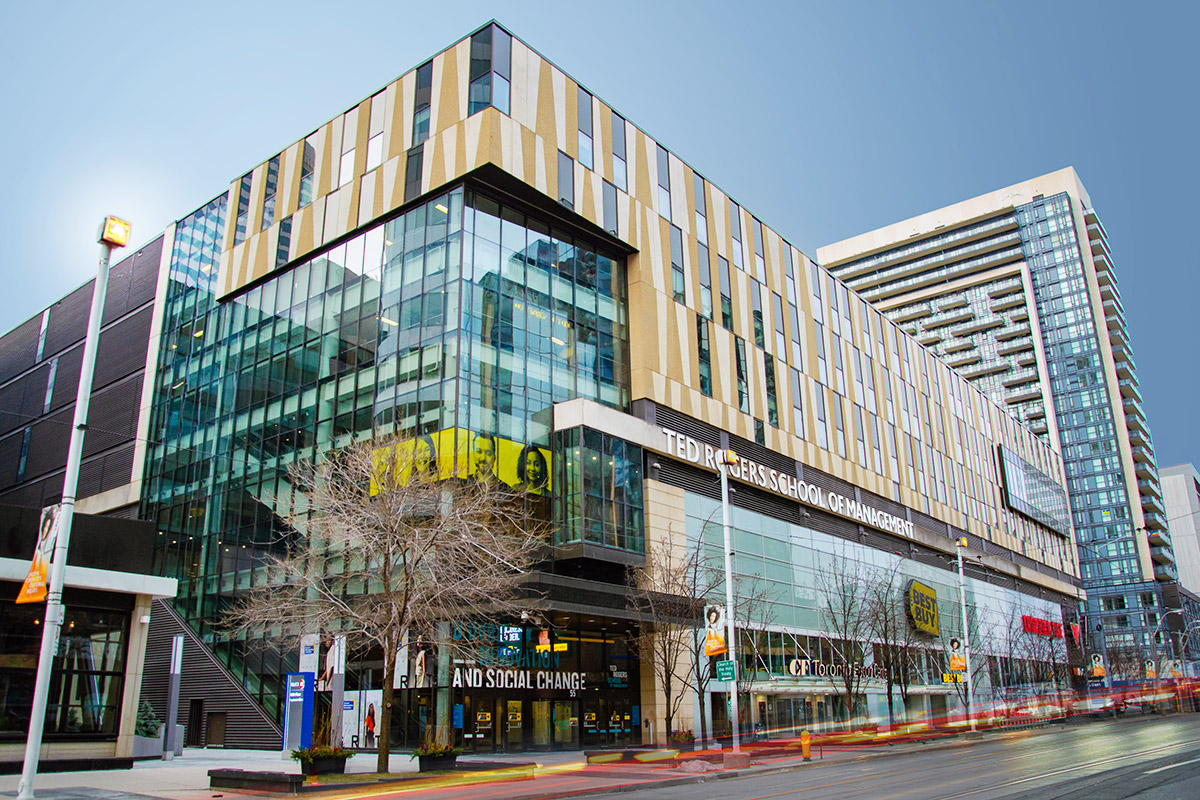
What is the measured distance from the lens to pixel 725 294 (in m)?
53.4

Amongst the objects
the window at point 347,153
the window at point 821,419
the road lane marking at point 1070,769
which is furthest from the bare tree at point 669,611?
the window at point 347,153

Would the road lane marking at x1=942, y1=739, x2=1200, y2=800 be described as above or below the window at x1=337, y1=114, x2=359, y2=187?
below

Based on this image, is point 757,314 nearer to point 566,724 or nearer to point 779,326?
point 779,326

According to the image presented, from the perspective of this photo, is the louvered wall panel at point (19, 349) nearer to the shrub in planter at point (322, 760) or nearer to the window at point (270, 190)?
the window at point (270, 190)

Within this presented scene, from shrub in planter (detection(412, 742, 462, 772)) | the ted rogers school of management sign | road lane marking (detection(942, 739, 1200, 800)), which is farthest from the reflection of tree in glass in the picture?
road lane marking (detection(942, 739, 1200, 800))

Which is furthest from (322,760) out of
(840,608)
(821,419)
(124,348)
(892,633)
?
(124,348)

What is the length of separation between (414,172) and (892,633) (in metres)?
40.3

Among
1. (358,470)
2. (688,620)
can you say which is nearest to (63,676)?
(358,470)

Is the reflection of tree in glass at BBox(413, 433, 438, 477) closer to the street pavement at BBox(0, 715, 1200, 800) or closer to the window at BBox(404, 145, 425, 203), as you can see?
the street pavement at BBox(0, 715, 1200, 800)

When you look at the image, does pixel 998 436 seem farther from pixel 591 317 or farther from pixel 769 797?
pixel 769 797

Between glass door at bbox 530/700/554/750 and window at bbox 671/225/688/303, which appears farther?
window at bbox 671/225/688/303

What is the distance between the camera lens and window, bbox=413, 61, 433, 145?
4266 cm

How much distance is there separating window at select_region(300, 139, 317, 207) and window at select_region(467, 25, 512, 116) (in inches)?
474

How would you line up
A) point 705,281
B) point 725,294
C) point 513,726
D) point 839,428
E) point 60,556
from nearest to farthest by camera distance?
point 60,556, point 513,726, point 705,281, point 725,294, point 839,428
